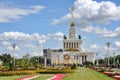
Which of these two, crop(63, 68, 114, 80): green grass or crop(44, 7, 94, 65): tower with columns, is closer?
crop(63, 68, 114, 80): green grass

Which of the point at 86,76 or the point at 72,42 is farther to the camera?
the point at 72,42

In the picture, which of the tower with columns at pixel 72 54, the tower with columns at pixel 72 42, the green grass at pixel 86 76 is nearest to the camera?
the green grass at pixel 86 76

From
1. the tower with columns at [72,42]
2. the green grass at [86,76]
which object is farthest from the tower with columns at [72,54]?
the green grass at [86,76]

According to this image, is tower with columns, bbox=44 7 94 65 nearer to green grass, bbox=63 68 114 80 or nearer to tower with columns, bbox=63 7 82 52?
tower with columns, bbox=63 7 82 52

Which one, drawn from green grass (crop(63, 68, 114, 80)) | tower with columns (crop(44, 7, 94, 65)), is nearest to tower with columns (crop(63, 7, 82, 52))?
tower with columns (crop(44, 7, 94, 65))

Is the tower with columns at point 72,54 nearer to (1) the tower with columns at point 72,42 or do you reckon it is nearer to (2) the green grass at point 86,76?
(1) the tower with columns at point 72,42

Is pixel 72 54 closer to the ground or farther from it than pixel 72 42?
closer to the ground

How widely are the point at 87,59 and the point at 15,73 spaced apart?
102 meters

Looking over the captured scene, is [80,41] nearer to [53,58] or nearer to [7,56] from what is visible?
[53,58]

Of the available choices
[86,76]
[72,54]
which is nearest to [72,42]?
[72,54]

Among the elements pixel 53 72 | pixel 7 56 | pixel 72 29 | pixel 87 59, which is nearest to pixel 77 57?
pixel 87 59

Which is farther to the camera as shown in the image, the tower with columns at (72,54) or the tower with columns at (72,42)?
the tower with columns at (72,42)

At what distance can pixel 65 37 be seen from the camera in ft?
486

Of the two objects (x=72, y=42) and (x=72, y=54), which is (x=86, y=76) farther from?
(x=72, y=42)
